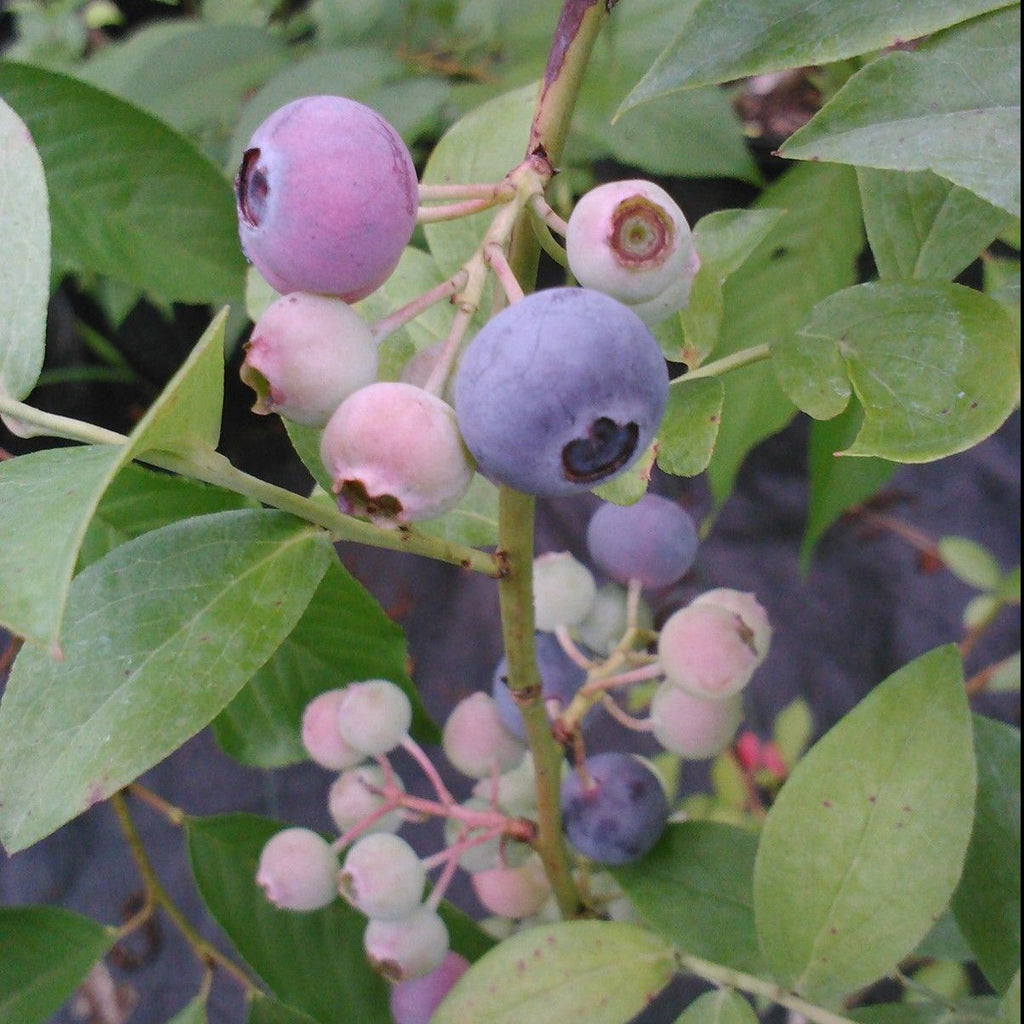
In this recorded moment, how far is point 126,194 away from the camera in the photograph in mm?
869

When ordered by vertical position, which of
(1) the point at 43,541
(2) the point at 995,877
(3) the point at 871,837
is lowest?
(2) the point at 995,877

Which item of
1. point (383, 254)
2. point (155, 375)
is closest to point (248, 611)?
point (383, 254)

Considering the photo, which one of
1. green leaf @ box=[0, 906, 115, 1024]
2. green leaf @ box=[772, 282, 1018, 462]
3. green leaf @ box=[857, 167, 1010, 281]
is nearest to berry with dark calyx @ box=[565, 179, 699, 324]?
green leaf @ box=[772, 282, 1018, 462]

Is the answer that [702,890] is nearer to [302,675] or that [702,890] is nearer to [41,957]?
[302,675]

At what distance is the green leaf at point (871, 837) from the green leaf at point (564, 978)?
77mm

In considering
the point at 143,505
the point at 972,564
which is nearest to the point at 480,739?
the point at 143,505

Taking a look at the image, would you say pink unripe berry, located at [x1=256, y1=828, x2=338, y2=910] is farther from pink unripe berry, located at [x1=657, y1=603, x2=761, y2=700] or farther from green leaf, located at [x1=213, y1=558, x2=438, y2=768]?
pink unripe berry, located at [x1=657, y1=603, x2=761, y2=700]

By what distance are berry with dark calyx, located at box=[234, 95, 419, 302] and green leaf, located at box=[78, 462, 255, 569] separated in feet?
1.12

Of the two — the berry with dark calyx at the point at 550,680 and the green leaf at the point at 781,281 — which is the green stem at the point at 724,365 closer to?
the berry with dark calyx at the point at 550,680

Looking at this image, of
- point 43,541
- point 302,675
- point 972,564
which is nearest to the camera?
point 43,541

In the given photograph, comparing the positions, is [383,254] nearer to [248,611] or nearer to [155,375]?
[248,611]

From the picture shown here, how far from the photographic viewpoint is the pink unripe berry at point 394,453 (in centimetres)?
35

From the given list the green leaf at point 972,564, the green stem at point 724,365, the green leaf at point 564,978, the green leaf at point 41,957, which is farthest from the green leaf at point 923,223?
the green leaf at point 972,564

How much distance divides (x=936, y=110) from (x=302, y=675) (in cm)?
57
